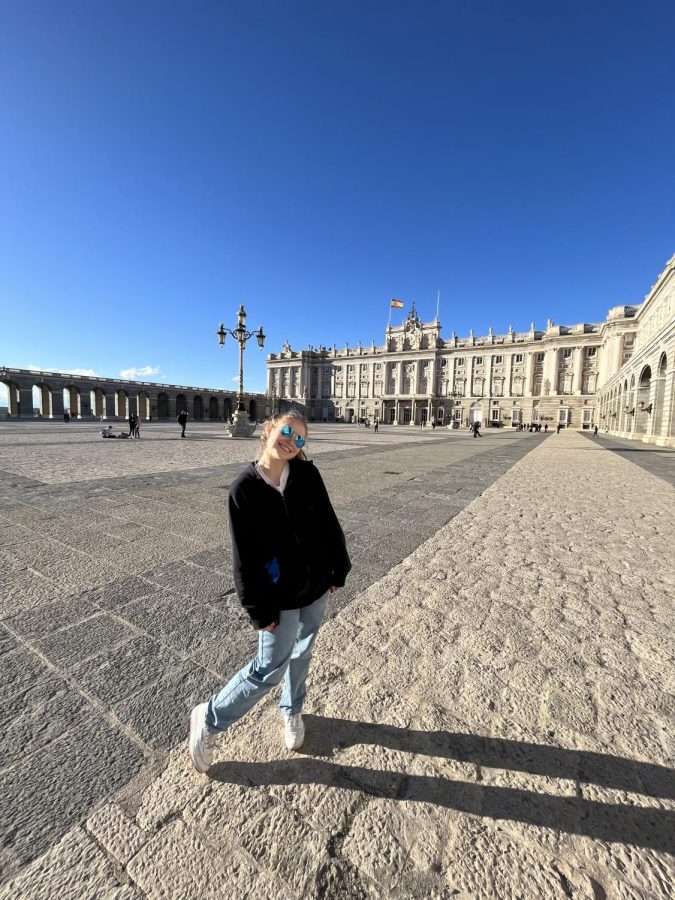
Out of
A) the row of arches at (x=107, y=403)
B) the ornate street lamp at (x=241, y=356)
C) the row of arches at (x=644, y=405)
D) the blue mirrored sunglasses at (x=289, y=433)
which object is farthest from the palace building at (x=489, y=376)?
the blue mirrored sunglasses at (x=289, y=433)

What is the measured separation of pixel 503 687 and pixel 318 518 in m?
1.54

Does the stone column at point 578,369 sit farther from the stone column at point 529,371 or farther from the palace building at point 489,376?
the stone column at point 529,371

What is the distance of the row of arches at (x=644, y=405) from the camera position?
19.7 metres

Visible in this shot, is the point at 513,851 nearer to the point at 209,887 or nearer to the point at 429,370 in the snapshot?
the point at 209,887

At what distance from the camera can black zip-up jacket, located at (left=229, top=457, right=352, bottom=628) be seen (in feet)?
5.20

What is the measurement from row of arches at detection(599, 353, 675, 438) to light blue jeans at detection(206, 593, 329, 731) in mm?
24132

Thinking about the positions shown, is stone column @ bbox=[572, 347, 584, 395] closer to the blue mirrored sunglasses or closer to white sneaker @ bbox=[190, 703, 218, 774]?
the blue mirrored sunglasses

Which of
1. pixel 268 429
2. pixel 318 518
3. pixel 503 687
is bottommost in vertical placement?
pixel 503 687

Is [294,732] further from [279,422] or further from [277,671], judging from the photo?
[279,422]

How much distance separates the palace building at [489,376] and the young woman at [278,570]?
2949 centimetres

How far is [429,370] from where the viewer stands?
71.8 metres

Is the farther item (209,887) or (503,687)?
(503,687)

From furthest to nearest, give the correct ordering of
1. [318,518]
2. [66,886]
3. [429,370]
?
1. [429,370]
2. [318,518]
3. [66,886]

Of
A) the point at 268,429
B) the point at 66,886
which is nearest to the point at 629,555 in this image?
the point at 268,429
